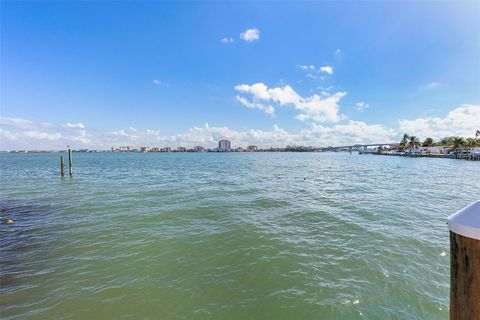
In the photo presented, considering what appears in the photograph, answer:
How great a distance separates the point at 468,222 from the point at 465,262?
1.28 feet

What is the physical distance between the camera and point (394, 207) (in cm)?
1423

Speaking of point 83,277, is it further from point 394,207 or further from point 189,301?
point 394,207

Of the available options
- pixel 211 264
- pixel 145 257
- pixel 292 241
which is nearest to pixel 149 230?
pixel 145 257

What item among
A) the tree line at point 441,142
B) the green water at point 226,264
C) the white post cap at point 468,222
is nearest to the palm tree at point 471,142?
the tree line at point 441,142

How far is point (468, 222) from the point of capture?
5.89 feet

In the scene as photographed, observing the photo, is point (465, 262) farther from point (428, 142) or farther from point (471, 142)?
point (428, 142)

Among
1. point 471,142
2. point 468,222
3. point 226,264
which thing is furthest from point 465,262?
point 471,142

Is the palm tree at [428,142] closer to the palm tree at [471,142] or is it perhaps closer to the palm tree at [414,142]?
the palm tree at [414,142]

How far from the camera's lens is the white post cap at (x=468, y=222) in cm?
175

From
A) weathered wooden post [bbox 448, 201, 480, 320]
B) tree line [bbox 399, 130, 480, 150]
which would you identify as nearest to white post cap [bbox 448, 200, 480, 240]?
weathered wooden post [bbox 448, 201, 480, 320]

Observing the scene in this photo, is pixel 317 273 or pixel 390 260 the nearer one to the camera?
pixel 317 273

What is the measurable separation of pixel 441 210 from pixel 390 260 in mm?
9499

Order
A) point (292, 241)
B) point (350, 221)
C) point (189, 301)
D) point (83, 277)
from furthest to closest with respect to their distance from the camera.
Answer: point (350, 221) < point (292, 241) < point (83, 277) < point (189, 301)

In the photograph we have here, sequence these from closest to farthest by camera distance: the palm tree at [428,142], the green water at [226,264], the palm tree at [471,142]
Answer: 1. the green water at [226,264]
2. the palm tree at [471,142]
3. the palm tree at [428,142]
